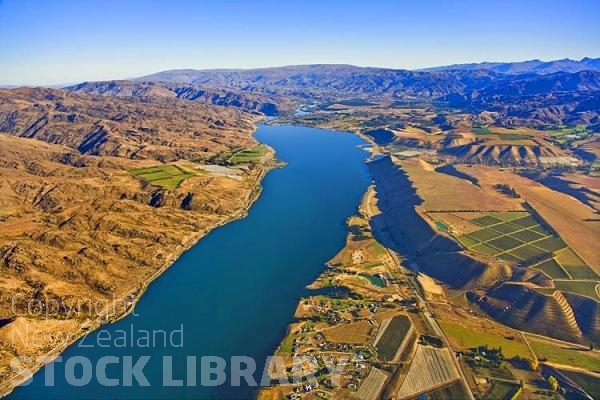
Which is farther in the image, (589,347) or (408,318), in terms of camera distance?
(408,318)

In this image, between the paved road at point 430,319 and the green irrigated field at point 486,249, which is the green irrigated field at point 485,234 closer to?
the green irrigated field at point 486,249

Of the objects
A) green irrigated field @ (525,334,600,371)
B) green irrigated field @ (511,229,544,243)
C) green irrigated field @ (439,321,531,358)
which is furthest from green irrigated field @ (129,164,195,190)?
green irrigated field @ (525,334,600,371)

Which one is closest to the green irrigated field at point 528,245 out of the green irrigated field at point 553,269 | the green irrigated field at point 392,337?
the green irrigated field at point 553,269

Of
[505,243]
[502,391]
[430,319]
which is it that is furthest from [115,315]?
[505,243]

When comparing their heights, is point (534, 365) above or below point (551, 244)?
below

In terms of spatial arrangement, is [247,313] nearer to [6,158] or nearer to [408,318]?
[408,318]

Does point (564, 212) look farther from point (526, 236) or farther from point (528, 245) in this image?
point (528, 245)

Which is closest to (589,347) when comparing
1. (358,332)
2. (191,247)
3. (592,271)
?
(592,271)
